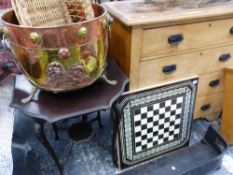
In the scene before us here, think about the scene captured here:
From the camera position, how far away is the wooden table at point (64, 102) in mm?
914

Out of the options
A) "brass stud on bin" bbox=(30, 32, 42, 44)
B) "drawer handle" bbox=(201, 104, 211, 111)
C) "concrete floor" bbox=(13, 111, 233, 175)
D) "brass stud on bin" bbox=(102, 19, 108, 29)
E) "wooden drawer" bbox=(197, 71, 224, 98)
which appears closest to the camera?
"brass stud on bin" bbox=(30, 32, 42, 44)

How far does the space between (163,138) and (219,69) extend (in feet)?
1.68

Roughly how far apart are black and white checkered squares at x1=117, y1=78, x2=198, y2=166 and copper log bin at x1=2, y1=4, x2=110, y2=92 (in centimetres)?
29

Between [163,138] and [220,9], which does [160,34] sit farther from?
[163,138]

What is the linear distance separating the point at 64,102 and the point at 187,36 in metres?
0.68

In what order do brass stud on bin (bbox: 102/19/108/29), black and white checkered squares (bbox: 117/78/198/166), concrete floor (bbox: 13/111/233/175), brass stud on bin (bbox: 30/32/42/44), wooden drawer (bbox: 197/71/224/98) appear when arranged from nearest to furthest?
brass stud on bin (bbox: 30/32/42/44) → brass stud on bin (bbox: 102/19/108/29) → black and white checkered squares (bbox: 117/78/198/166) → concrete floor (bbox: 13/111/233/175) → wooden drawer (bbox: 197/71/224/98)

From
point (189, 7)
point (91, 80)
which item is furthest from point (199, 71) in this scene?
point (91, 80)

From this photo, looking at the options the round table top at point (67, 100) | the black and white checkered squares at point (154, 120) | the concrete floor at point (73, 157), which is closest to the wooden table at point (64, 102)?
the round table top at point (67, 100)

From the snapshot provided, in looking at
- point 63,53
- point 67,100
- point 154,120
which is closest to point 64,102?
point 67,100

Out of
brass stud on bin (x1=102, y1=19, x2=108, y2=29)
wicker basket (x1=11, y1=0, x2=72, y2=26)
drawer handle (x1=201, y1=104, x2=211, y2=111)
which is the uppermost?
wicker basket (x1=11, y1=0, x2=72, y2=26)

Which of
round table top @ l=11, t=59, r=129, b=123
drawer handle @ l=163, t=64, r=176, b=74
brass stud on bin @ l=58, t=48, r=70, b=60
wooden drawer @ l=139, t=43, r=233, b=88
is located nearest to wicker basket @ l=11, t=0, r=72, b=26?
brass stud on bin @ l=58, t=48, r=70, b=60

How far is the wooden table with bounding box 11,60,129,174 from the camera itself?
914mm

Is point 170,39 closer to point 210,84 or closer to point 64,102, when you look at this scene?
point 210,84

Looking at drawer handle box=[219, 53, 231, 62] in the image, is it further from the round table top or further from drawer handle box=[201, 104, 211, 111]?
the round table top
